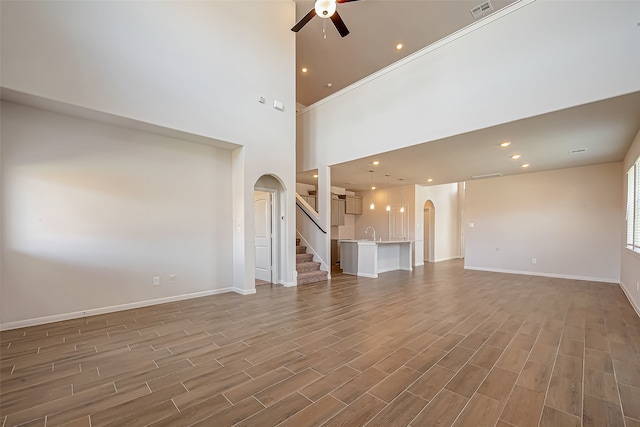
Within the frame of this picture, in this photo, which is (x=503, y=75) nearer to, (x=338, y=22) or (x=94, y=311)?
(x=338, y=22)

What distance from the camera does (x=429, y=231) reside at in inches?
411

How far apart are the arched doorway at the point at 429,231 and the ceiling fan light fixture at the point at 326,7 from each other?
825cm

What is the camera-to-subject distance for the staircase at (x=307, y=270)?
6.14 metres

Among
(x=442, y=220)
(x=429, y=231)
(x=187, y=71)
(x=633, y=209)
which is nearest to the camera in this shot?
(x=187, y=71)

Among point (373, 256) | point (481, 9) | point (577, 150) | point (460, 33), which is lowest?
point (373, 256)

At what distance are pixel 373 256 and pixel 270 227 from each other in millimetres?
2820

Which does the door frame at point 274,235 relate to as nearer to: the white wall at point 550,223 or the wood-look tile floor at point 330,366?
the wood-look tile floor at point 330,366

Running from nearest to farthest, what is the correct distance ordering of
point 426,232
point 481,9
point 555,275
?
point 481,9 → point 555,275 → point 426,232

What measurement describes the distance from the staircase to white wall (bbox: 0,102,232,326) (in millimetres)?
1854

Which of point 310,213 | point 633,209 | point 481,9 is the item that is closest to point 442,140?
point 633,209

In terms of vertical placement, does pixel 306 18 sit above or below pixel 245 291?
above

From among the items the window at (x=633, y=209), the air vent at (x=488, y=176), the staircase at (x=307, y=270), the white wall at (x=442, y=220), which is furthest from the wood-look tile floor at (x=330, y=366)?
the white wall at (x=442, y=220)

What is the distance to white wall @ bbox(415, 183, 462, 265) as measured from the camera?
9305mm

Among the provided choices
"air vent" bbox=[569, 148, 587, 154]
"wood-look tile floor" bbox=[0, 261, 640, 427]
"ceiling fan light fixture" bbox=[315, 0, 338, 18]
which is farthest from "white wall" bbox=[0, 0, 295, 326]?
"air vent" bbox=[569, 148, 587, 154]
